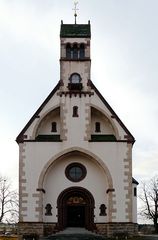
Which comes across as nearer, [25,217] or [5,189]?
[25,217]

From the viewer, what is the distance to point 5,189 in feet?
275

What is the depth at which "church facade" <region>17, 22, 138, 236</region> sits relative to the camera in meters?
51.8

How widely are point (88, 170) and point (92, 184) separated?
1.36m

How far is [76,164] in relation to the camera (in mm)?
53781

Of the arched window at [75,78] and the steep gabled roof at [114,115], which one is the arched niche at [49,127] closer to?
the arched window at [75,78]

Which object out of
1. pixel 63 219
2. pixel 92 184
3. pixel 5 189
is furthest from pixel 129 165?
pixel 5 189

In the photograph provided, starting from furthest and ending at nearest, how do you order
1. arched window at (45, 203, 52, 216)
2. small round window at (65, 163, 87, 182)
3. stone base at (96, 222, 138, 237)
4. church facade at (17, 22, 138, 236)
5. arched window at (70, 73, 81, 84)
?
arched window at (70, 73, 81, 84)
small round window at (65, 163, 87, 182)
arched window at (45, 203, 52, 216)
church facade at (17, 22, 138, 236)
stone base at (96, 222, 138, 237)

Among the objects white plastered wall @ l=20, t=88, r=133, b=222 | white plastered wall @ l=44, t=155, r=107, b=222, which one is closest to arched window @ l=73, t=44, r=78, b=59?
white plastered wall @ l=20, t=88, r=133, b=222

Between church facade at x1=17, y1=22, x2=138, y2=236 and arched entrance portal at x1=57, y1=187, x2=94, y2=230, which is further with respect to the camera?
arched entrance portal at x1=57, y1=187, x2=94, y2=230

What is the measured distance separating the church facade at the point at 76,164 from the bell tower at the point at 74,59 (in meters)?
0.10

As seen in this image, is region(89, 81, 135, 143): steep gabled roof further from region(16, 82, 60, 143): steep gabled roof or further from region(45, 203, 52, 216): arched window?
region(45, 203, 52, 216): arched window

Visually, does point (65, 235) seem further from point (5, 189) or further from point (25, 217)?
point (5, 189)

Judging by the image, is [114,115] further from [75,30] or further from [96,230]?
[96,230]

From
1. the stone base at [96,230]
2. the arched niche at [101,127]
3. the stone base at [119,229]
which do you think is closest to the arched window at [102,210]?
the stone base at [96,230]
